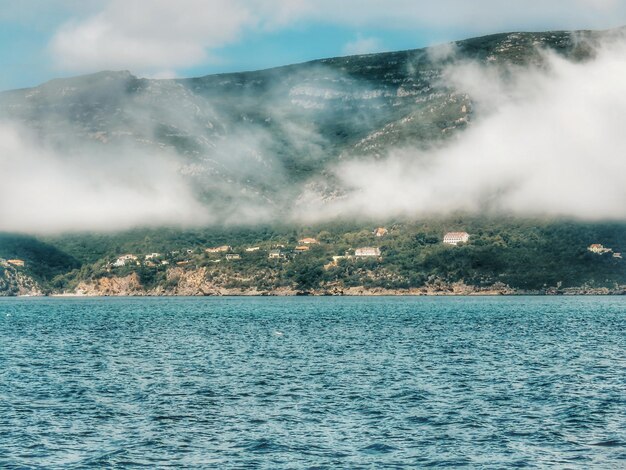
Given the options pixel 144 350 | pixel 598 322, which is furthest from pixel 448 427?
pixel 598 322

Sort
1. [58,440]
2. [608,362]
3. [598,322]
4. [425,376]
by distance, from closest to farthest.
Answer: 1. [58,440]
2. [425,376]
3. [608,362]
4. [598,322]

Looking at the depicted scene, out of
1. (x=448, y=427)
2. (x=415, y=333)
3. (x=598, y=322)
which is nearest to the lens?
(x=448, y=427)

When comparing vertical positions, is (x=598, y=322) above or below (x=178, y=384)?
below

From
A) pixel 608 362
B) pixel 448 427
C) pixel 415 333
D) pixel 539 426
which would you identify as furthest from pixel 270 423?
pixel 415 333

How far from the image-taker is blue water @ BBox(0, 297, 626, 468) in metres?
34.2

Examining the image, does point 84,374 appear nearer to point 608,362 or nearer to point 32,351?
point 32,351

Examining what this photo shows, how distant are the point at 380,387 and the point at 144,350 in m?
33.4

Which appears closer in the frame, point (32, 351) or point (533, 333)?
point (32, 351)

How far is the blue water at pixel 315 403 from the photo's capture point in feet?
112

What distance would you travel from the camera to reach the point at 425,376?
188 ft

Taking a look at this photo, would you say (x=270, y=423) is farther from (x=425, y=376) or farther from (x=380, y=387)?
(x=425, y=376)

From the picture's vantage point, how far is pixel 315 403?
4600 cm

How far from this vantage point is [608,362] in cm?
6556

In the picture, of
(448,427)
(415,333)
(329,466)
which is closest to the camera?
(329,466)
